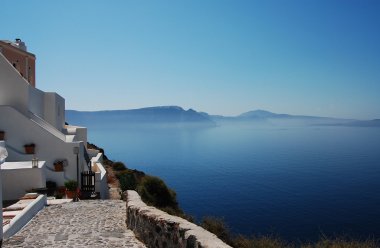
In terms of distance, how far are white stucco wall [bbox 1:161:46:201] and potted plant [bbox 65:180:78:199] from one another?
1.22 metres

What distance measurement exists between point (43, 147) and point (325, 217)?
46.6m

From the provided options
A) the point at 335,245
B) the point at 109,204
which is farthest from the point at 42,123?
the point at 335,245

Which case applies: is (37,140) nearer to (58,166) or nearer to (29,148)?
(29,148)

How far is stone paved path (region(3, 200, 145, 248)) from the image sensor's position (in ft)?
21.2

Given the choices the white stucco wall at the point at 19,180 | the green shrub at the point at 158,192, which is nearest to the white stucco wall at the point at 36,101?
the white stucco wall at the point at 19,180

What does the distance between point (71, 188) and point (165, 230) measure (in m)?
8.90

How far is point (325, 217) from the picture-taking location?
51.9 meters

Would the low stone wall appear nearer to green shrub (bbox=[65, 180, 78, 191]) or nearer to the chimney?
green shrub (bbox=[65, 180, 78, 191])

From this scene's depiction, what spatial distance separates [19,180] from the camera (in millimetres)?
11859

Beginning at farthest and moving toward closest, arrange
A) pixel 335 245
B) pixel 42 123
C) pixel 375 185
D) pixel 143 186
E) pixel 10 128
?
pixel 375 185
pixel 143 186
pixel 42 123
pixel 10 128
pixel 335 245

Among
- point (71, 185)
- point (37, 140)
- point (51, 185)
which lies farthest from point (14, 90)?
point (71, 185)

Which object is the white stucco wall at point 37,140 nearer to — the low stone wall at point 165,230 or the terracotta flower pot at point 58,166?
the terracotta flower pot at point 58,166

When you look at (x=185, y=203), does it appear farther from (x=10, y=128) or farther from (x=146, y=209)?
(x=146, y=209)

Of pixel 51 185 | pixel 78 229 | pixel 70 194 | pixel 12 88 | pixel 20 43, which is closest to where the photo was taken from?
pixel 78 229
